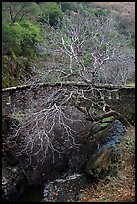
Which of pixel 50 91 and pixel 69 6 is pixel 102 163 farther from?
pixel 69 6

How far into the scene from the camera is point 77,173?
522 inches

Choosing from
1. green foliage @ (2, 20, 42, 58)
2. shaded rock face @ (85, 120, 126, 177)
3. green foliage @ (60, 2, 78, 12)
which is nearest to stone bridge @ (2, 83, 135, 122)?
shaded rock face @ (85, 120, 126, 177)

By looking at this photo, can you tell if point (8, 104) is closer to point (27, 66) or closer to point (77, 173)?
point (77, 173)

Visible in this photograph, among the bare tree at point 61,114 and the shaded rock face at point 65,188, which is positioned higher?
the bare tree at point 61,114

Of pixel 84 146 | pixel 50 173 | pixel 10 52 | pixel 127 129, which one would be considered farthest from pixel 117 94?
pixel 10 52

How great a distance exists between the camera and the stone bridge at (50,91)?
42.8 ft

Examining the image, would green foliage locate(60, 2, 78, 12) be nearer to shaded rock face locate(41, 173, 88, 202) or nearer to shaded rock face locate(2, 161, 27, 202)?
shaded rock face locate(2, 161, 27, 202)

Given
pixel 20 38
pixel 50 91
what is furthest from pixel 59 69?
pixel 20 38

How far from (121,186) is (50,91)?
4.68m

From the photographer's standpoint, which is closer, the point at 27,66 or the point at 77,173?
the point at 77,173

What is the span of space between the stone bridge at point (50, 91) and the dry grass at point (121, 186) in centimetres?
166

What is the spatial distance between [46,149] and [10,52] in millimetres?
6141

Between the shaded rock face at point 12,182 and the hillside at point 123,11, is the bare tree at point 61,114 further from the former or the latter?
the hillside at point 123,11

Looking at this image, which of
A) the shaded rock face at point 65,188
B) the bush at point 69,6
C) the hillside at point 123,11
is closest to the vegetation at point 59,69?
the shaded rock face at point 65,188
